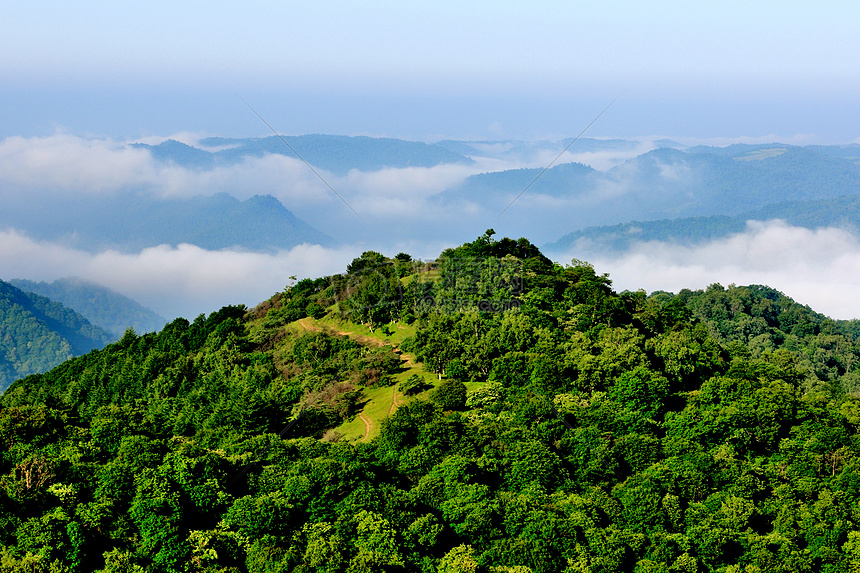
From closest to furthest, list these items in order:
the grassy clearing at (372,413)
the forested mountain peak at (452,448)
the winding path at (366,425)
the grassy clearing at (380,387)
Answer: the forested mountain peak at (452,448) < the winding path at (366,425) < the grassy clearing at (372,413) < the grassy clearing at (380,387)

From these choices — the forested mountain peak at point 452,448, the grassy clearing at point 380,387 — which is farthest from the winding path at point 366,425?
the forested mountain peak at point 452,448

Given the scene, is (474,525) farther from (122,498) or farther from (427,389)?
(427,389)

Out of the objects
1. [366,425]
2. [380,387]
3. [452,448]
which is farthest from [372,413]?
[452,448]

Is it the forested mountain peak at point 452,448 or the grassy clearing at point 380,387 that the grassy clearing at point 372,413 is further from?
the forested mountain peak at point 452,448

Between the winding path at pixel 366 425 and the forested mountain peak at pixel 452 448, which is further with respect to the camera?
the winding path at pixel 366 425

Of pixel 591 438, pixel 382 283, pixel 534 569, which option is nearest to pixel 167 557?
pixel 534 569

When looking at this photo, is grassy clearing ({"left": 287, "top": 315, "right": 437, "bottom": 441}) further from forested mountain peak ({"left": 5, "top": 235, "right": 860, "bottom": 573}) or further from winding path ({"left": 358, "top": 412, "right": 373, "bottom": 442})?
forested mountain peak ({"left": 5, "top": 235, "right": 860, "bottom": 573})

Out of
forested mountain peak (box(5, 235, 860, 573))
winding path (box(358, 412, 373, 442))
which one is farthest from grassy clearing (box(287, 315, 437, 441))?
forested mountain peak (box(5, 235, 860, 573))

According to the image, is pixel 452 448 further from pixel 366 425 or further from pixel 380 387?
pixel 380 387
